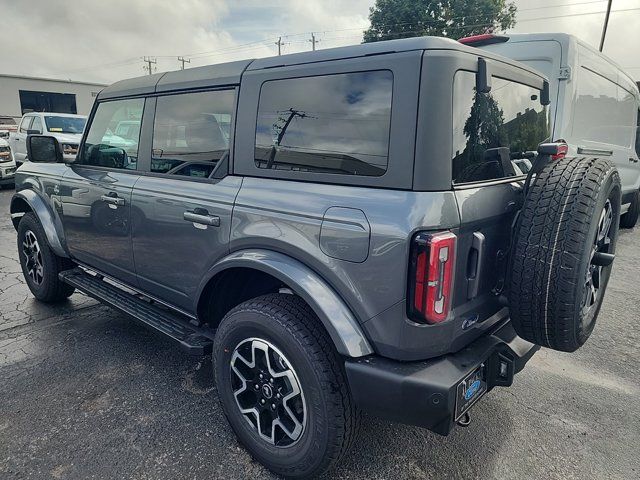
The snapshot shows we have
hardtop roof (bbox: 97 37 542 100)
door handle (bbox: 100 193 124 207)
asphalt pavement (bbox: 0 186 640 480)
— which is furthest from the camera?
door handle (bbox: 100 193 124 207)

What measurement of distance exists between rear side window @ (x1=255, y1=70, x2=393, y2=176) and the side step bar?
3.65ft

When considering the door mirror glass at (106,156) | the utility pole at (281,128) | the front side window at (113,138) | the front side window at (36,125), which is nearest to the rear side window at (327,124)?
the utility pole at (281,128)

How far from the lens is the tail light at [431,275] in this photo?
1684 millimetres

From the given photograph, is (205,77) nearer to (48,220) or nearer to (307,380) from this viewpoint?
(307,380)

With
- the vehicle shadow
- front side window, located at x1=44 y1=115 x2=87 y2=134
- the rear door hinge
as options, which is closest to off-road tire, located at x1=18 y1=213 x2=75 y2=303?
the vehicle shadow

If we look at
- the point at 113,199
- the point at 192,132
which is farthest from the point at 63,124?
the point at 192,132

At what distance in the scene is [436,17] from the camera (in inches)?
946

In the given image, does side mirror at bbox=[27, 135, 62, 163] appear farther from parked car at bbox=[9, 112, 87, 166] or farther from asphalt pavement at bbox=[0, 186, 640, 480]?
parked car at bbox=[9, 112, 87, 166]

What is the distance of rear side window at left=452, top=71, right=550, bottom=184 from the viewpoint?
6.08ft

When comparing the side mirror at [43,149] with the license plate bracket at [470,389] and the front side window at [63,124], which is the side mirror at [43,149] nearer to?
the license plate bracket at [470,389]

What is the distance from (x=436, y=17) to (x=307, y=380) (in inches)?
1032

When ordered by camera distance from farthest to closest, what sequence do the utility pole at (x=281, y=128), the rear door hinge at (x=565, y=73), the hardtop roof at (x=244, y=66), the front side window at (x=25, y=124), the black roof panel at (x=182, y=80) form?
1. the front side window at (x=25, y=124)
2. the rear door hinge at (x=565, y=73)
3. the black roof panel at (x=182, y=80)
4. the utility pole at (x=281, y=128)
5. the hardtop roof at (x=244, y=66)

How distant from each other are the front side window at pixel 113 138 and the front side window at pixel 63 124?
10299mm

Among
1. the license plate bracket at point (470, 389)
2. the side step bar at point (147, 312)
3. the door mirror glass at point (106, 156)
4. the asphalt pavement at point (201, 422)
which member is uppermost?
the door mirror glass at point (106, 156)
